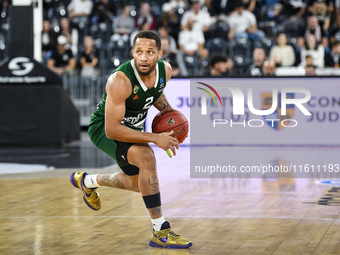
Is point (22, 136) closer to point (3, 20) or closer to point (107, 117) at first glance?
point (3, 20)

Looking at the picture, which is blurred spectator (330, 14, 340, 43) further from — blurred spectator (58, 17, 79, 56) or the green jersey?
the green jersey

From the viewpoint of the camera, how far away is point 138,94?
4688mm

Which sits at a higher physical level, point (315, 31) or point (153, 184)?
point (315, 31)

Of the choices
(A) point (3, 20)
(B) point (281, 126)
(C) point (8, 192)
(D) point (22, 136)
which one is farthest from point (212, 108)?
(A) point (3, 20)

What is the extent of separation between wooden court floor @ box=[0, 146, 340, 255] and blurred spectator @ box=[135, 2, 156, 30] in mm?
8998

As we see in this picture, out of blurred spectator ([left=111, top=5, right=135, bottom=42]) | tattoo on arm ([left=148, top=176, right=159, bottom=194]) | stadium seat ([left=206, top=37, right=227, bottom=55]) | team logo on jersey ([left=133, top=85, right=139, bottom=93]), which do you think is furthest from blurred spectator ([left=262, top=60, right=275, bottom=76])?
tattoo on arm ([left=148, top=176, right=159, bottom=194])

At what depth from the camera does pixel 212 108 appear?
457 inches

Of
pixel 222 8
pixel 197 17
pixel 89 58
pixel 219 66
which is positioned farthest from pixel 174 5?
pixel 219 66

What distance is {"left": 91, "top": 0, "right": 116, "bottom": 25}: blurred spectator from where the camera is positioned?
17.7 m

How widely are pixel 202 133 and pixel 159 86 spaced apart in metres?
7.04

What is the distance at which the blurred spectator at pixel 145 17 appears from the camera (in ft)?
53.4

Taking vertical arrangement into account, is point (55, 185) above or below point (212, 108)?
below

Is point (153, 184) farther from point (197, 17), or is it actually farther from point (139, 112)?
point (197, 17)

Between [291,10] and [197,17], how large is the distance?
2.85m
